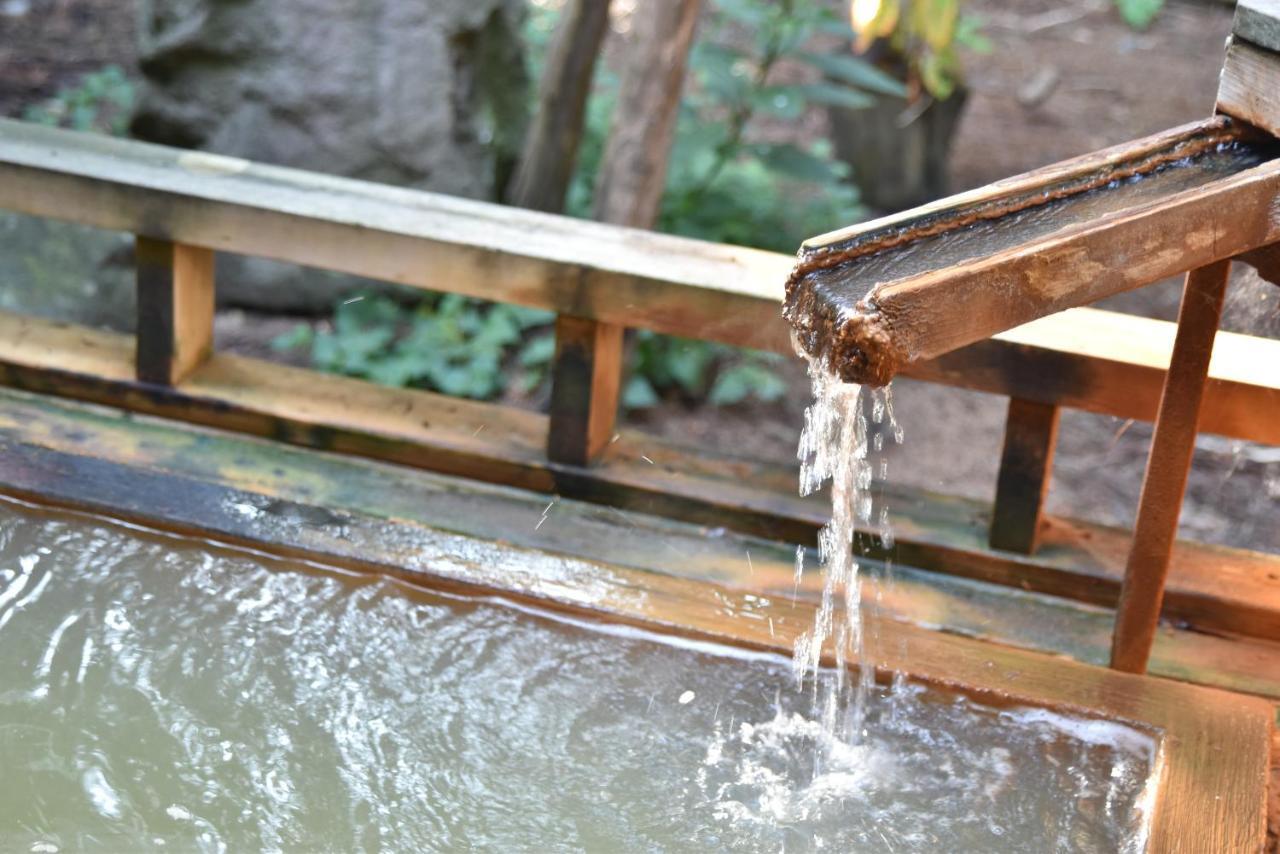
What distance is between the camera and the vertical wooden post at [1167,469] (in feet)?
6.75

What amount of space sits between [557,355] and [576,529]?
0.32 m

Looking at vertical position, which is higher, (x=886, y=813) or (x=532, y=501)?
(x=532, y=501)

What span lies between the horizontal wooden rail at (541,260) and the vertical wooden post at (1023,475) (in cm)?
7

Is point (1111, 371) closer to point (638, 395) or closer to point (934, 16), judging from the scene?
point (934, 16)

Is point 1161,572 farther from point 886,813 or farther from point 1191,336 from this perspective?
point 886,813

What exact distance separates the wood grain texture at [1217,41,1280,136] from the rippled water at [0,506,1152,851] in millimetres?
927

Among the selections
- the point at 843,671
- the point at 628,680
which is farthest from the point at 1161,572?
the point at 628,680

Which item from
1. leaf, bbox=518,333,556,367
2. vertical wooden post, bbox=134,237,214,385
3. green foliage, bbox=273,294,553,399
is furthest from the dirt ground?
vertical wooden post, bbox=134,237,214,385

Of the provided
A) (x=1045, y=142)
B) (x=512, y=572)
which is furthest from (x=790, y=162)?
(x=1045, y=142)

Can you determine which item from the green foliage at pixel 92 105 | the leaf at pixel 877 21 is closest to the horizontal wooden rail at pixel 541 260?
the leaf at pixel 877 21

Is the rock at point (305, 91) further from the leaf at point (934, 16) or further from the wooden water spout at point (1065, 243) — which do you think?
the wooden water spout at point (1065, 243)

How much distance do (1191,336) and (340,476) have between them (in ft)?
4.99

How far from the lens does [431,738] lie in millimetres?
2197

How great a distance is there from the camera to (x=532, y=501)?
276cm
